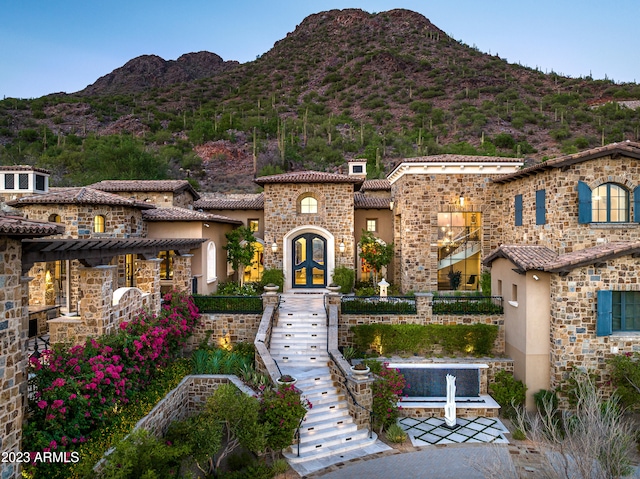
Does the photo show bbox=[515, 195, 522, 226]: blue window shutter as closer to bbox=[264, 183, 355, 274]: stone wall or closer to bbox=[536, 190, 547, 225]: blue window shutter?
bbox=[536, 190, 547, 225]: blue window shutter

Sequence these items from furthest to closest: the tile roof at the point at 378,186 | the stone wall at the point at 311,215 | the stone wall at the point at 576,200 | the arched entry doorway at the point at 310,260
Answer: the tile roof at the point at 378,186 < the arched entry doorway at the point at 310,260 < the stone wall at the point at 311,215 < the stone wall at the point at 576,200

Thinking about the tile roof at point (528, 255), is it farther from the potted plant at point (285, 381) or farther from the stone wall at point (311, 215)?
the potted plant at point (285, 381)

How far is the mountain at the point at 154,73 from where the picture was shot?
81000 millimetres

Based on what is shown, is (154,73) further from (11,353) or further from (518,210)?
(11,353)

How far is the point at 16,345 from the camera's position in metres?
7.18

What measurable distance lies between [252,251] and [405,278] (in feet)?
27.7

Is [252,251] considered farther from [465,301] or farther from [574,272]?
[574,272]

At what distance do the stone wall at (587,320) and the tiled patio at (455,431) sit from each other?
9.93 feet

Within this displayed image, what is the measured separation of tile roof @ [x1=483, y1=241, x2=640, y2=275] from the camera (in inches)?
463

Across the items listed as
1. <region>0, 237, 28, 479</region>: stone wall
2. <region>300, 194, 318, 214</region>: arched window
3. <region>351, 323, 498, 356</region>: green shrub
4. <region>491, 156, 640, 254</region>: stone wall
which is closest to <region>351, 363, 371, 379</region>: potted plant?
<region>351, 323, 498, 356</region>: green shrub

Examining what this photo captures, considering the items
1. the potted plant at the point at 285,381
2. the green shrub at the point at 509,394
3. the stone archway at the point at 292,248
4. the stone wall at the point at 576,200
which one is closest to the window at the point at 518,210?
the stone wall at the point at 576,200

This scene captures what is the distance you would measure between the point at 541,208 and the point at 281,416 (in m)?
12.0

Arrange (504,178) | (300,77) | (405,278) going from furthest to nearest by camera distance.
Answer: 1. (300,77)
2. (405,278)
3. (504,178)

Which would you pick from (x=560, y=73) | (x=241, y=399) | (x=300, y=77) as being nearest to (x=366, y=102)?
(x=300, y=77)
